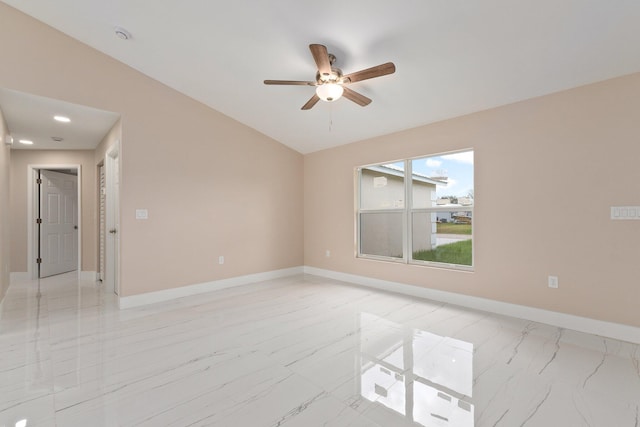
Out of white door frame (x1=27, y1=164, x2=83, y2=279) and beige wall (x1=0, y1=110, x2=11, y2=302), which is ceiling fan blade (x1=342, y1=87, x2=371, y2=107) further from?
white door frame (x1=27, y1=164, x2=83, y2=279)

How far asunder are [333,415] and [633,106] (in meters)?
3.76

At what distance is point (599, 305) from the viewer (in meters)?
2.79

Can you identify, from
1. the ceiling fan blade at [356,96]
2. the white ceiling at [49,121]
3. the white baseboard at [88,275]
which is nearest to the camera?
the ceiling fan blade at [356,96]

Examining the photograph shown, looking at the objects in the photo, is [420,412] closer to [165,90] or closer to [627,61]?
[627,61]

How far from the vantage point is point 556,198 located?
119 inches

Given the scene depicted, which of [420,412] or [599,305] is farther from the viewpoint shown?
[599,305]

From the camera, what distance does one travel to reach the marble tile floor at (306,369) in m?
1.69

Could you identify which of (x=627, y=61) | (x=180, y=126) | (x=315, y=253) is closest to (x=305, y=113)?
(x=180, y=126)

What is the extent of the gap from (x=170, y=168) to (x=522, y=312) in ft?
16.0

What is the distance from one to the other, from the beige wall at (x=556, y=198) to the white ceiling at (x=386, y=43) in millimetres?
242

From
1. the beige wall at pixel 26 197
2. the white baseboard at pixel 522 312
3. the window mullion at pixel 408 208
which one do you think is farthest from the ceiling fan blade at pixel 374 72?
the beige wall at pixel 26 197

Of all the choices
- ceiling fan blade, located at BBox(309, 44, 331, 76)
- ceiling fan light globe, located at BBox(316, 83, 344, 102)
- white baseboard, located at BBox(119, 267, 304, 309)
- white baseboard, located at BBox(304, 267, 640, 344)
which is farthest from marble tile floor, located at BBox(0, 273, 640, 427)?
ceiling fan blade, located at BBox(309, 44, 331, 76)

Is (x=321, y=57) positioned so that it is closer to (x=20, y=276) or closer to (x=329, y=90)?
(x=329, y=90)

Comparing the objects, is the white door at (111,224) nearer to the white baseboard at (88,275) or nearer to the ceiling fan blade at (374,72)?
the white baseboard at (88,275)
